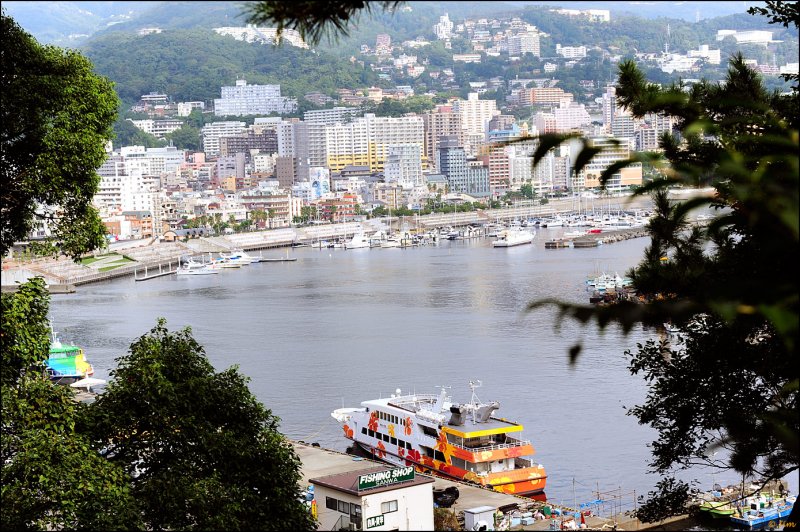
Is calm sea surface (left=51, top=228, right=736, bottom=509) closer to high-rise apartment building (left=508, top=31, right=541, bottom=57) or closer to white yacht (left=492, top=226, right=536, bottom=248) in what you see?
white yacht (left=492, top=226, right=536, bottom=248)

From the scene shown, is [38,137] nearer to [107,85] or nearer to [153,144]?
[107,85]

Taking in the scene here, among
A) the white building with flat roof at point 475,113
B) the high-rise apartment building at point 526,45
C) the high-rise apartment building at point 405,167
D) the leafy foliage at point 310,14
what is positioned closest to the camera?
the leafy foliage at point 310,14

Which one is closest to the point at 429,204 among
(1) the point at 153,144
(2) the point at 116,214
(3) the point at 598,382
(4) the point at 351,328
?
(2) the point at 116,214

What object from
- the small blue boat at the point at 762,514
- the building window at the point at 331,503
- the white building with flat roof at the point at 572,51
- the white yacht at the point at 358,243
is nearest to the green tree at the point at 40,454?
the building window at the point at 331,503

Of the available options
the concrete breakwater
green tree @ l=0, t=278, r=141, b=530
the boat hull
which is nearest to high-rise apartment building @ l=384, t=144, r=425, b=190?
the concrete breakwater

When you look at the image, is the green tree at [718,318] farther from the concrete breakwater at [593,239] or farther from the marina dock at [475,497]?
the concrete breakwater at [593,239]

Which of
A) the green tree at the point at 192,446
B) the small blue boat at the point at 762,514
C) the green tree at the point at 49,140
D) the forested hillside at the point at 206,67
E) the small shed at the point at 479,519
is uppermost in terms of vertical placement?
the forested hillside at the point at 206,67

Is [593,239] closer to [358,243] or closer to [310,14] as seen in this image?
[358,243]
